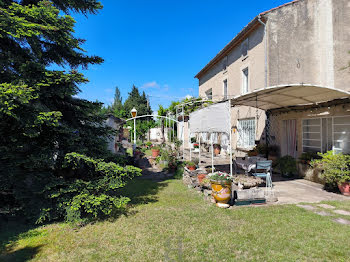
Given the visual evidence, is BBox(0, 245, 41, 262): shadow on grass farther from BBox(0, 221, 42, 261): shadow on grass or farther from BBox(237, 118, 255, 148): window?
BBox(237, 118, 255, 148): window

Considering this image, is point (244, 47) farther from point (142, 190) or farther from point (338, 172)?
point (142, 190)

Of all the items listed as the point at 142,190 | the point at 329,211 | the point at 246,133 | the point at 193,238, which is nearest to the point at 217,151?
the point at 246,133

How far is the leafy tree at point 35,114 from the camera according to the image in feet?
13.0

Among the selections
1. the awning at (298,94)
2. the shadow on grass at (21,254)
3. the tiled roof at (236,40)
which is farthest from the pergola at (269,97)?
the shadow on grass at (21,254)

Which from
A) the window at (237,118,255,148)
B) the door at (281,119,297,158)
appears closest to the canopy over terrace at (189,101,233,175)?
the door at (281,119,297,158)

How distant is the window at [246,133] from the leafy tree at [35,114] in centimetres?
986

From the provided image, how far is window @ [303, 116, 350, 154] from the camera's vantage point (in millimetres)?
7457

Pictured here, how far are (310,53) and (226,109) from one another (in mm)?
7908

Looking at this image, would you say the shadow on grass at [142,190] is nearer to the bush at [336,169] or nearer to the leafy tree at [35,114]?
the leafy tree at [35,114]

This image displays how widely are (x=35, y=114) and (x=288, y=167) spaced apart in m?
9.51

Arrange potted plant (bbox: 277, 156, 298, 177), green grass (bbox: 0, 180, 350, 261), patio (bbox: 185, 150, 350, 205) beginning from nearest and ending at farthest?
green grass (bbox: 0, 180, 350, 261)
patio (bbox: 185, 150, 350, 205)
potted plant (bbox: 277, 156, 298, 177)

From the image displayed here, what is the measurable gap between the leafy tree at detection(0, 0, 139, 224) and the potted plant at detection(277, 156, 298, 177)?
792 centimetres

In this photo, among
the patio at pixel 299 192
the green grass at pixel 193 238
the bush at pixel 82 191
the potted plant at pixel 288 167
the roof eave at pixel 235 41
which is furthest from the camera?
the roof eave at pixel 235 41

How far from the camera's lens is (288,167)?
8938mm
